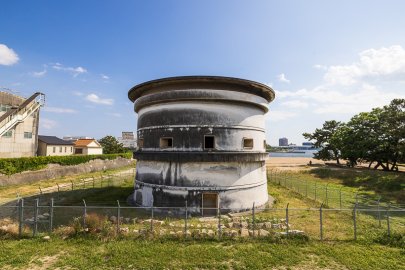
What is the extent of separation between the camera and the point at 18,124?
121 ft

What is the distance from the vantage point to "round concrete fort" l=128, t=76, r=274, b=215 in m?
15.4

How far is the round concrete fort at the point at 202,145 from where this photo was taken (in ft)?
50.6

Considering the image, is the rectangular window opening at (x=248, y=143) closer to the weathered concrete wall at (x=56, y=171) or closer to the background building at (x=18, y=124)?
the weathered concrete wall at (x=56, y=171)

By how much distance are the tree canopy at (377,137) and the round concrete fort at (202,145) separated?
105 feet

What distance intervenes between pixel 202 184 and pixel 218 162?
171cm

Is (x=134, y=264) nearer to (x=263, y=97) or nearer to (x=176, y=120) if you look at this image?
(x=176, y=120)

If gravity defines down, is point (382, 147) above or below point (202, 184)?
above

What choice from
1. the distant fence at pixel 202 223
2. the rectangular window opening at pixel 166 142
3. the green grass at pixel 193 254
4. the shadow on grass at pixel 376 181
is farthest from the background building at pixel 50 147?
the shadow on grass at pixel 376 181

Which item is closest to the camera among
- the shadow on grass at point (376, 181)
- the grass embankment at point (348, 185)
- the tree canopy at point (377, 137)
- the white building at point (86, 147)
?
the grass embankment at point (348, 185)

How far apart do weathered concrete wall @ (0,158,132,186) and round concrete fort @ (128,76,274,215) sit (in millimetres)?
20923

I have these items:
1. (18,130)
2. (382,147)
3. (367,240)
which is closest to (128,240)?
(367,240)

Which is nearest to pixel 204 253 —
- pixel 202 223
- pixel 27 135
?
pixel 202 223

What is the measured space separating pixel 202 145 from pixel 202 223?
15.3 ft

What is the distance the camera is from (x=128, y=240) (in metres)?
11.3
